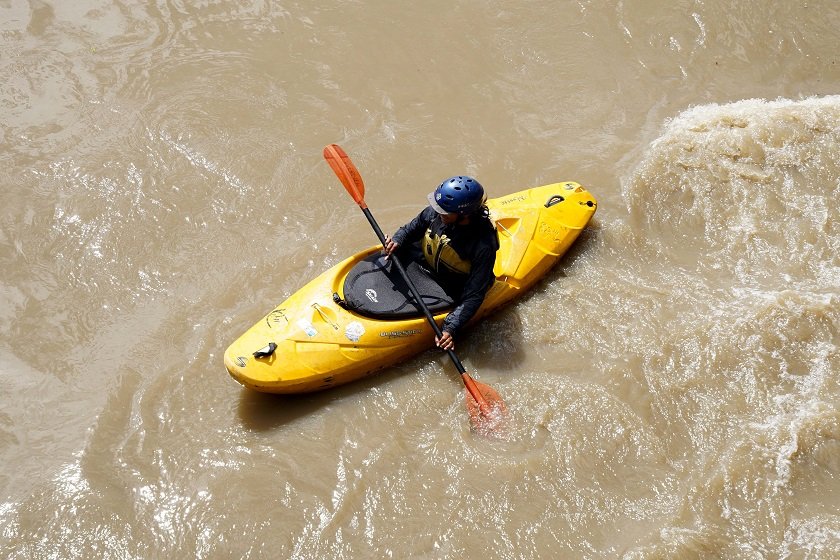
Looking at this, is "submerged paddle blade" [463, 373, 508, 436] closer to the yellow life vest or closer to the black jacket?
the black jacket

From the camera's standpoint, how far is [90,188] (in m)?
5.40

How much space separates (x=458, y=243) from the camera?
4367 mm

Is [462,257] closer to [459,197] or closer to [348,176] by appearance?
[459,197]

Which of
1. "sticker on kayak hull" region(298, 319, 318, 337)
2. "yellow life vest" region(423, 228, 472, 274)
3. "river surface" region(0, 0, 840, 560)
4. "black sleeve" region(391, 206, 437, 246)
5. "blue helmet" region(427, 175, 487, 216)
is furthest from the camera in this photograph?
"black sleeve" region(391, 206, 437, 246)

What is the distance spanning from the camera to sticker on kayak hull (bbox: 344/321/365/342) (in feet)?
14.1

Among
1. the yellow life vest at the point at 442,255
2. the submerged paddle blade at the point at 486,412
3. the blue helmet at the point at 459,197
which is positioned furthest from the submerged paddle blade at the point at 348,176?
the submerged paddle blade at the point at 486,412

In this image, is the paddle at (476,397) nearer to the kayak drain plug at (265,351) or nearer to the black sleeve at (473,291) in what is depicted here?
the black sleeve at (473,291)

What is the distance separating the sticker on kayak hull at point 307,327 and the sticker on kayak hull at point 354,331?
0.64 feet

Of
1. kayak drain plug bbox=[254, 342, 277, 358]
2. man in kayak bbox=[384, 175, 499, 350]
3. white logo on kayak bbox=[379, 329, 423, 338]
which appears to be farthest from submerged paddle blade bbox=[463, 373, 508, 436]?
kayak drain plug bbox=[254, 342, 277, 358]

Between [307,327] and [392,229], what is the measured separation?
1.36 m

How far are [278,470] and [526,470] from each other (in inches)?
55.5

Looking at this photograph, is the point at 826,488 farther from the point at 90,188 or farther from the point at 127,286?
the point at 90,188

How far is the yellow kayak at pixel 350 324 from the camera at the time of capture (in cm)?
417

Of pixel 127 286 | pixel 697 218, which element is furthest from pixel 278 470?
pixel 697 218
